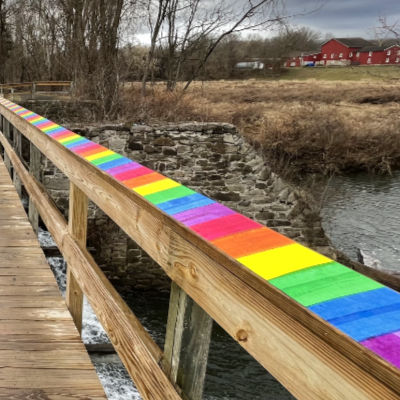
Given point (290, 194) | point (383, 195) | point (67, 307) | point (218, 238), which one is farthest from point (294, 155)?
point (218, 238)

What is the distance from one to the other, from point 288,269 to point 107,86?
1168 cm

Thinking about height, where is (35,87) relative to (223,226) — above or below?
above

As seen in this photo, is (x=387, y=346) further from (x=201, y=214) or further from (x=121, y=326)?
(x=121, y=326)

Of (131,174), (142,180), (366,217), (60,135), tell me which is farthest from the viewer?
(366,217)

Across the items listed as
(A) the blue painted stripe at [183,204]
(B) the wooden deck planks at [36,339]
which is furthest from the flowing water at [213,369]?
(A) the blue painted stripe at [183,204]

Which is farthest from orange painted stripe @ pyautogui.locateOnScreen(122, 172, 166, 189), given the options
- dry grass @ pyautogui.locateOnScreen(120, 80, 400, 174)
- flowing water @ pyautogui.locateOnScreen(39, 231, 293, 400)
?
dry grass @ pyautogui.locateOnScreen(120, 80, 400, 174)

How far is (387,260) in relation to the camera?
392 inches

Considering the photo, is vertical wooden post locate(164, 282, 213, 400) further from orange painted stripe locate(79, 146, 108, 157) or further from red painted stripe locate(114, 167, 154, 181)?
orange painted stripe locate(79, 146, 108, 157)

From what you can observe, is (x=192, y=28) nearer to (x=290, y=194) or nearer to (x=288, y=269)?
(x=290, y=194)

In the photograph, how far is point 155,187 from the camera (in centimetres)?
169

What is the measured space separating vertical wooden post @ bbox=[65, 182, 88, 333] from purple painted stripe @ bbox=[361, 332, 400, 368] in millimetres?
1784

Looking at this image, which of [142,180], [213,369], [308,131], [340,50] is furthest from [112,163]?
[340,50]

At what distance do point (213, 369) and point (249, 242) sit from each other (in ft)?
19.9

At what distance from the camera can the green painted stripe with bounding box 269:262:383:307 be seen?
2.75 feet
